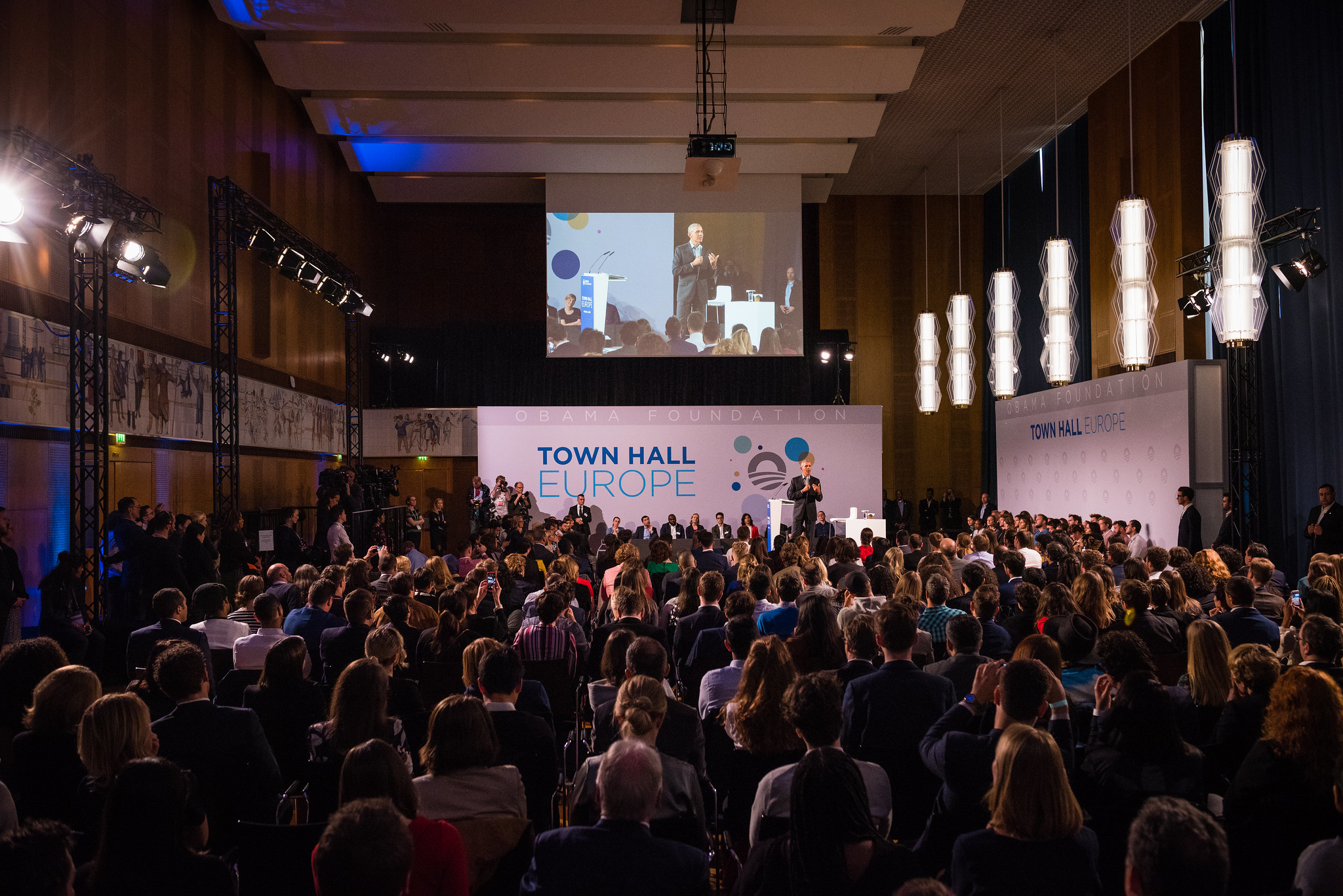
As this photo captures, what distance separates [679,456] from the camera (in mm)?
16609

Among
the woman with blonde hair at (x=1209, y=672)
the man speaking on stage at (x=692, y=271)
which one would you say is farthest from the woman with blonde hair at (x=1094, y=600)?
the man speaking on stage at (x=692, y=271)

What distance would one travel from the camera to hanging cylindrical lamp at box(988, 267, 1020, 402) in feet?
36.6

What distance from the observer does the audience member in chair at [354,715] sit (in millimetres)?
2848

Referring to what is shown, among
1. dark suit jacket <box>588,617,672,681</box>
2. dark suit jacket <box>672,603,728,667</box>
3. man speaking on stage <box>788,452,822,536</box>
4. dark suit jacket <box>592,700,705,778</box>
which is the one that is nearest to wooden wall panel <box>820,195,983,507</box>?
man speaking on stage <box>788,452,822,536</box>

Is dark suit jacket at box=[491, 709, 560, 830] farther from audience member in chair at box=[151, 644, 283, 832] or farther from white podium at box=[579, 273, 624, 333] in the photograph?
white podium at box=[579, 273, 624, 333]

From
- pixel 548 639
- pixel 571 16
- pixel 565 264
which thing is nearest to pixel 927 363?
pixel 565 264

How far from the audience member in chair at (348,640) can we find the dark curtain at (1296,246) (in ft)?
32.2

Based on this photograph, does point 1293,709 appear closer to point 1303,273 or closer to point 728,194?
point 1303,273

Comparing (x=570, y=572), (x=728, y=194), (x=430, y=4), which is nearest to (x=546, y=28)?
(x=430, y=4)

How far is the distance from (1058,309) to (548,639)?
25.6 feet

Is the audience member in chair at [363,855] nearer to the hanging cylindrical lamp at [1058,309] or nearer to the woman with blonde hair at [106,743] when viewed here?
the woman with blonde hair at [106,743]

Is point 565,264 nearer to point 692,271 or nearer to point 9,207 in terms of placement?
point 692,271

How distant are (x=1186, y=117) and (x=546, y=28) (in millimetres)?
8524

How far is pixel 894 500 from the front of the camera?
1888cm
